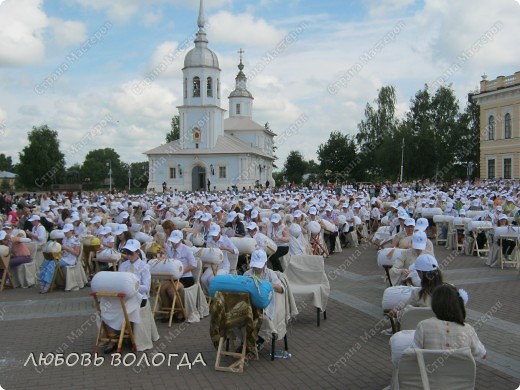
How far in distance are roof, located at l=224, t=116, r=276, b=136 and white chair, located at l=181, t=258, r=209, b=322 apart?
79.2m

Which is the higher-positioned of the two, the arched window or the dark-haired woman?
the arched window

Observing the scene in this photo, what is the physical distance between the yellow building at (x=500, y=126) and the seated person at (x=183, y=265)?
162ft

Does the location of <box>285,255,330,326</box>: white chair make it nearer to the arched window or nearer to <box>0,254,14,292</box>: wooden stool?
<box>0,254,14,292</box>: wooden stool

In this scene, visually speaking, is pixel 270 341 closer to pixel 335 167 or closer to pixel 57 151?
pixel 335 167

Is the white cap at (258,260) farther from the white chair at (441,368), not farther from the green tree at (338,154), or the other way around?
the green tree at (338,154)

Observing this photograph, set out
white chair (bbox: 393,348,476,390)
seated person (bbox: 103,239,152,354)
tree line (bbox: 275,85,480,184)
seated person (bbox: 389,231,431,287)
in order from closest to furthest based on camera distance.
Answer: white chair (bbox: 393,348,476,390)
seated person (bbox: 103,239,152,354)
seated person (bbox: 389,231,431,287)
tree line (bbox: 275,85,480,184)

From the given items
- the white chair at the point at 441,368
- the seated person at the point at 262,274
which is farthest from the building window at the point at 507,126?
the white chair at the point at 441,368

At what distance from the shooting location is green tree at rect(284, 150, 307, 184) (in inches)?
3260

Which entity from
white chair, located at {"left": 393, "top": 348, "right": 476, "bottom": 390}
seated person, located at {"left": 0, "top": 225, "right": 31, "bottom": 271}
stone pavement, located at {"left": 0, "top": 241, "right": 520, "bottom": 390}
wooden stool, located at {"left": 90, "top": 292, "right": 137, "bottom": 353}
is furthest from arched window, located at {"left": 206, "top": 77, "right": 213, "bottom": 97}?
white chair, located at {"left": 393, "top": 348, "right": 476, "bottom": 390}

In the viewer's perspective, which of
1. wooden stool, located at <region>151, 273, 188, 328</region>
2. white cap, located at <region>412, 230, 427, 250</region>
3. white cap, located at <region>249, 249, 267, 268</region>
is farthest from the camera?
wooden stool, located at <region>151, 273, 188, 328</region>

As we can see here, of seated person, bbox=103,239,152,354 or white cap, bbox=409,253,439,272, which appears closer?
white cap, bbox=409,253,439,272

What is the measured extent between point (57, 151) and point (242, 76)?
32.5 meters

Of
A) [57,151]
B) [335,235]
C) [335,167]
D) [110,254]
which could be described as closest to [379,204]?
[335,235]

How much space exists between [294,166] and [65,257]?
72094 millimetres
